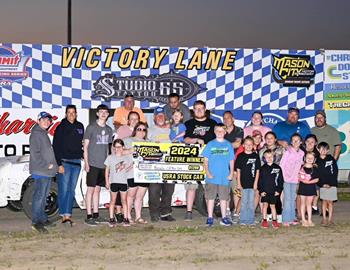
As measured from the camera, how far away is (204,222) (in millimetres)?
13320

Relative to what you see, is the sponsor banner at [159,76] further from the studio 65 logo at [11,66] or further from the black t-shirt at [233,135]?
the black t-shirt at [233,135]

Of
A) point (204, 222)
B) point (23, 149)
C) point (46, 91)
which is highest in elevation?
point (46, 91)

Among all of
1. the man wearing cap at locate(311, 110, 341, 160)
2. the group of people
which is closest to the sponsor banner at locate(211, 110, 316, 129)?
the man wearing cap at locate(311, 110, 341, 160)

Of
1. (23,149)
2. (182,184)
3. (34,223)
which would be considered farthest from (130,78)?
(34,223)

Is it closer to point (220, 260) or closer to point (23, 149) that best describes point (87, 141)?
point (23, 149)

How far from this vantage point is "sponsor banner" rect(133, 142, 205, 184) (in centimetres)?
1316

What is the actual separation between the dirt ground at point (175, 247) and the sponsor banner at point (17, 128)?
2.79 metres

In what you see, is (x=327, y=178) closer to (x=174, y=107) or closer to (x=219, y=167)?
(x=219, y=167)

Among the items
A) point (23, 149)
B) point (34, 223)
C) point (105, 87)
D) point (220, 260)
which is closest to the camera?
point (220, 260)

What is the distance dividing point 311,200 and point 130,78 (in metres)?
5.31

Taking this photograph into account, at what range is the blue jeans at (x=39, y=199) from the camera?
12164 millimetres

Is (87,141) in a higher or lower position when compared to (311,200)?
higher

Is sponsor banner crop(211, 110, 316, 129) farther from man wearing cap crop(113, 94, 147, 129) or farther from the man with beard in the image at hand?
the man with beard

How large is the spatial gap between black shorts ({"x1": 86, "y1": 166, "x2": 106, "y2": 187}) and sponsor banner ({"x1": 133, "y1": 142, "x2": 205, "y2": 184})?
27.3 inches
